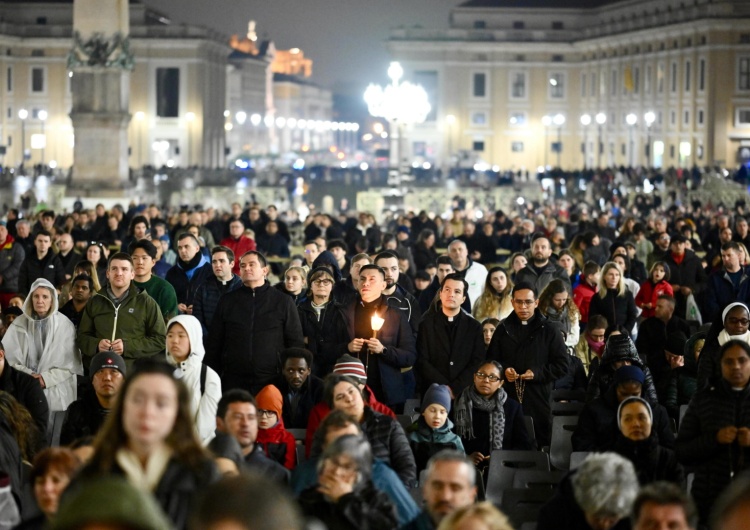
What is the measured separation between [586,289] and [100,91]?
24.5 metres

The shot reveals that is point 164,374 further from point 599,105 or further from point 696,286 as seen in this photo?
point 599,105

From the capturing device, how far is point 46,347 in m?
11.1

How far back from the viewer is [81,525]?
4160mm

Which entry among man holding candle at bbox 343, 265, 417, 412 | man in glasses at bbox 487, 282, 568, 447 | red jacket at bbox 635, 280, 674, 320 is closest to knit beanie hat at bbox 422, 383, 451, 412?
man in glasses at bbox 487, 282, 568, 447

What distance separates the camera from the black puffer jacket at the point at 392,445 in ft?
28.7

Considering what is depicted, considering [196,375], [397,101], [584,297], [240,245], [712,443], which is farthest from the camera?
[397,101]

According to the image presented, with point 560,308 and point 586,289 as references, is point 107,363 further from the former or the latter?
→ point 586,289

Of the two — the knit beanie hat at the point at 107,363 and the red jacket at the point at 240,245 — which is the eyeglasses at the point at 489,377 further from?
the red jacket at the point at 240,245

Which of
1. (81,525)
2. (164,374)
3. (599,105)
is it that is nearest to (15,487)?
(164,374)

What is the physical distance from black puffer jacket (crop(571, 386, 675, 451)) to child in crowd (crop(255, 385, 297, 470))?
1.66 m

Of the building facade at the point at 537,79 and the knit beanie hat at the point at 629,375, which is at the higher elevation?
the building facade at the point at 537,79

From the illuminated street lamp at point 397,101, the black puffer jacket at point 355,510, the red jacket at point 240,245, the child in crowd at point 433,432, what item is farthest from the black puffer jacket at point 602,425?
the illuminated street lamp at point 397,101

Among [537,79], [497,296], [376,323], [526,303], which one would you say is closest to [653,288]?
[497,296]

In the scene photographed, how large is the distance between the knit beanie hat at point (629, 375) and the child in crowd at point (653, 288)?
5.36 m
